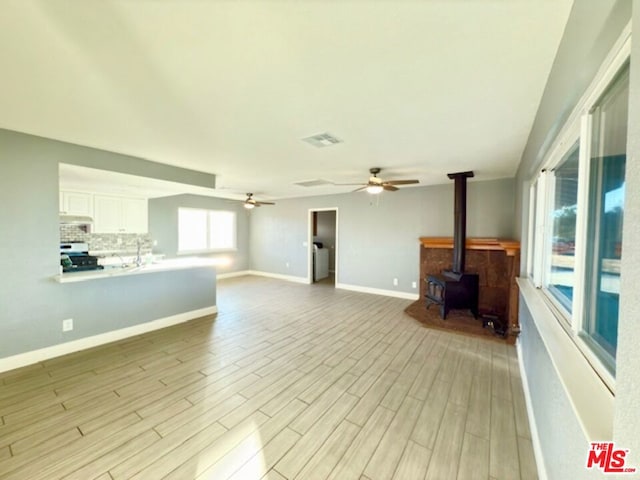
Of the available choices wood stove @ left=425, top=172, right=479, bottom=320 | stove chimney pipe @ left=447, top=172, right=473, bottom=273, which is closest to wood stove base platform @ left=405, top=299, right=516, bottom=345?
wood stove @ left=425, top=172, right=479, bottom=320

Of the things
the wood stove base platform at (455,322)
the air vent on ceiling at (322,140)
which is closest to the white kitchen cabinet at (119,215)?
the air vent on ceiling at (322,140)

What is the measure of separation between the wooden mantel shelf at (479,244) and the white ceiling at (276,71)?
1555 millimetres

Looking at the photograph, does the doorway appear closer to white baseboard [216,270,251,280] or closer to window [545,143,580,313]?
white baseboard [216,270,251,280]

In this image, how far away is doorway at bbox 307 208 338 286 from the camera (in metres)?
7.27

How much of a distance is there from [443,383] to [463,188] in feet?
10.6

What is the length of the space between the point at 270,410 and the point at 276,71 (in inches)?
99.2

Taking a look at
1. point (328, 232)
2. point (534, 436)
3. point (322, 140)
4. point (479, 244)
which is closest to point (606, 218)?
point (534, 436)

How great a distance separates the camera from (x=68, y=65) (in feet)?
5.19

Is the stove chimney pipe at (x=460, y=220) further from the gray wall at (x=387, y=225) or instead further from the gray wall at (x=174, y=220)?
the gray wall at (x=174, y=220)

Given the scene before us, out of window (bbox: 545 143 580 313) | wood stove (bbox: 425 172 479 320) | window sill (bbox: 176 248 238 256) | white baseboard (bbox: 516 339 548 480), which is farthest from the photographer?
window sill (bbox: 176 248 238 256)

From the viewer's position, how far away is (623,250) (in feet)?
2.06

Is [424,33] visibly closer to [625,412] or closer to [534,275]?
[625,412]

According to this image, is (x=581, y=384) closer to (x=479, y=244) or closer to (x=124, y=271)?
(x=479, y=244)

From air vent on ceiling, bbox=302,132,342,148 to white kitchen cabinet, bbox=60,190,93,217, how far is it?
450 centimetres
